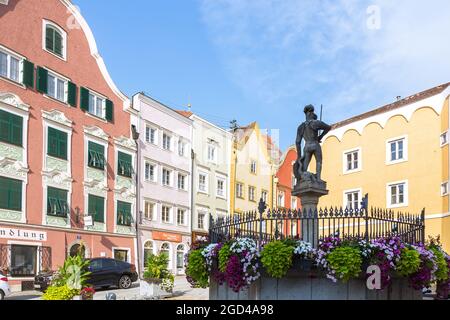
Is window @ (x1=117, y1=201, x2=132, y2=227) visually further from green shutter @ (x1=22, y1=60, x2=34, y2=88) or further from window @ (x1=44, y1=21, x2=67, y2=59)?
window @ (x1=44, y1=21, x2=67, y2=59)

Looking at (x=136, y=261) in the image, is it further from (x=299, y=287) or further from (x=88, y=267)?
(x=299, y=287)

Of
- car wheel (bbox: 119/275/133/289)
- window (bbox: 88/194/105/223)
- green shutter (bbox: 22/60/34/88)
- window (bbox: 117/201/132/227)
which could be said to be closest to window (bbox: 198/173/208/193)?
window (bbox: 117/201/132/227)

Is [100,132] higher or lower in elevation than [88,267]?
higher

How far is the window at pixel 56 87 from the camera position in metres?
29.9

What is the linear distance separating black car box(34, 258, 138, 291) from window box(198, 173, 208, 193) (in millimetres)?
18387

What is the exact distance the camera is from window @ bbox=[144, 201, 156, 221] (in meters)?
37.1

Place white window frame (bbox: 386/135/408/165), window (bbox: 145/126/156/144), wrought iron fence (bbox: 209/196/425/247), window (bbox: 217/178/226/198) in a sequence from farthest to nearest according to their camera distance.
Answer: window (bbox: 217/178/226/198) → window (bbox: 145/126/156/144) → white window frame (bbox: 386/135/408/165) → wrought iron fence (bbox: 209/196/425/247)

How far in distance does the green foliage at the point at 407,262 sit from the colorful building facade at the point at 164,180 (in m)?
27.5

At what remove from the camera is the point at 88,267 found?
22.9m

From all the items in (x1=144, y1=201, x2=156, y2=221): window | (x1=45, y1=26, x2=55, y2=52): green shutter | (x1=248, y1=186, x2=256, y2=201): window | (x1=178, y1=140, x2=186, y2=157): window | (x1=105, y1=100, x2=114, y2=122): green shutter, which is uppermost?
(x1=45, y1=26, x2=55, y2=52): green shutter

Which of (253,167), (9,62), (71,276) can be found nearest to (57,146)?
(9,62)

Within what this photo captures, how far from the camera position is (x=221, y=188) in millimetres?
46938

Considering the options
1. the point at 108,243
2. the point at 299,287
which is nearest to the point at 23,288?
the point at 108,243

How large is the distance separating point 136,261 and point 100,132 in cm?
906
